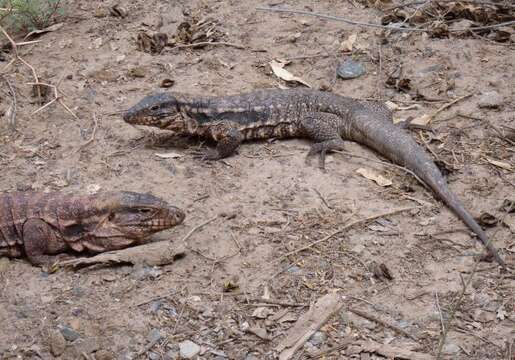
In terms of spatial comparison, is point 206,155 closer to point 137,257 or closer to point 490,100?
point 137,257

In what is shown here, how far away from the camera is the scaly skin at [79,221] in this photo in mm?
5832

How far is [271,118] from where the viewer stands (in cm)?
805

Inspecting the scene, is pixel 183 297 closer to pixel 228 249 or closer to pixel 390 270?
pixel 228 249

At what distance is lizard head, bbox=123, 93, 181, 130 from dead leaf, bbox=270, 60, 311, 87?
1690 millimetres

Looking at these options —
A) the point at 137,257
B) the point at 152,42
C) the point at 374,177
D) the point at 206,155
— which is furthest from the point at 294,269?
the point at 152,42

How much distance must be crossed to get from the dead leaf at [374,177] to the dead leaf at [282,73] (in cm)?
207

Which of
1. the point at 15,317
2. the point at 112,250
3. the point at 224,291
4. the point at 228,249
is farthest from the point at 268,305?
the point at 15,317

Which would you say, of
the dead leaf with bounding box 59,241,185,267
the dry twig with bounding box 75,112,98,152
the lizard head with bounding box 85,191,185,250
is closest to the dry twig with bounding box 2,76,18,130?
the dry twig with bounding box 75,112,98,152

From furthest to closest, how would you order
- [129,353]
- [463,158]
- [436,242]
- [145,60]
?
[145,60] → [463,158] → [436,242] → [129,353]

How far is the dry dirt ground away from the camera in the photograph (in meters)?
5.09

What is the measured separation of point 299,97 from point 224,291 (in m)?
3.40

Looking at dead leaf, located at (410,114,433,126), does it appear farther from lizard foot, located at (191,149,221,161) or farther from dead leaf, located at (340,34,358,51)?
lizard foot, located at (191,149,221,161)

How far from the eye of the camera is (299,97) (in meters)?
8.21

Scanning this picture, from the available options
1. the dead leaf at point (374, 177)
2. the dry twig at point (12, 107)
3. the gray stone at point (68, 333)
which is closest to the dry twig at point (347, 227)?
the dead leaf at point (374, 177)
